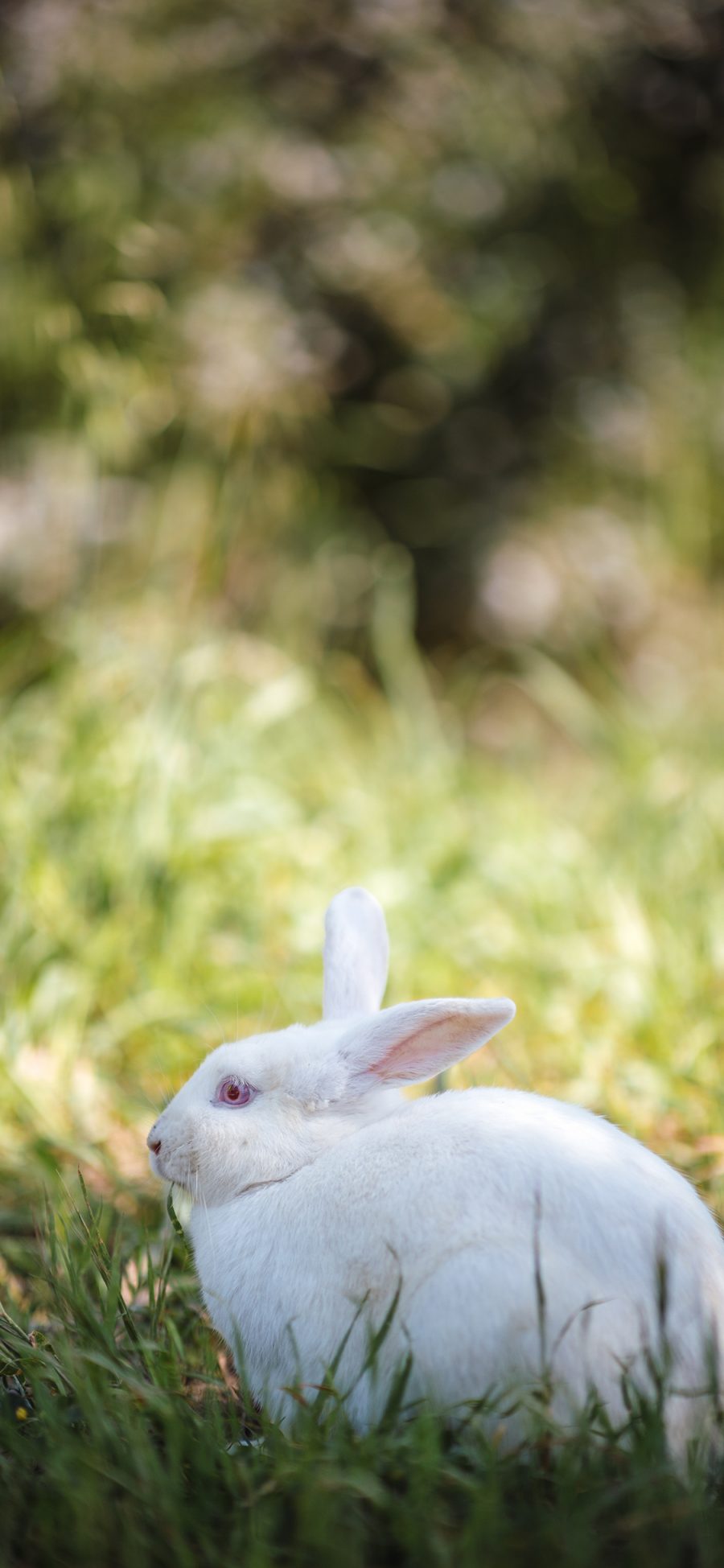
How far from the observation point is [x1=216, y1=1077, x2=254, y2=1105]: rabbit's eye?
6.37 feet

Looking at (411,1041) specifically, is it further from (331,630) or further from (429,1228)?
(331,630)

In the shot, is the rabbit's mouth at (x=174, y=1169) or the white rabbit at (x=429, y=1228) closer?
the white rabbit at (x=429, y=1228)

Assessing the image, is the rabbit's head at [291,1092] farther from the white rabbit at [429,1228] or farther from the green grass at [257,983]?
the green grass at [257,983]

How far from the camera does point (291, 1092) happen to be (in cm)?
191

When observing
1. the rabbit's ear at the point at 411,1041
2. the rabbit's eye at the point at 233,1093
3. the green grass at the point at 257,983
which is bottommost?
the green grass at the point at 257,983

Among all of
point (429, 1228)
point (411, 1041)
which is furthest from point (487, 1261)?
point (411, 1041)

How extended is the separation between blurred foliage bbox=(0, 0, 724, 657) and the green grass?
2.48 ft

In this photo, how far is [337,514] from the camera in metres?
6.04

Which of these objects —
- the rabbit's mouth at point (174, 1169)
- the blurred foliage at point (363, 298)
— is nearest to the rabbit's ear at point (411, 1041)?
the rabbit's mouth at point (174, 1169)

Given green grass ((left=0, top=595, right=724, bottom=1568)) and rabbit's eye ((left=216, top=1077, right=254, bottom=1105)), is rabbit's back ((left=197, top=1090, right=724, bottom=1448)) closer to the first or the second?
green grass ((left=0, top=595, right=724, bottom=1568))

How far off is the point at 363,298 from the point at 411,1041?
522cm

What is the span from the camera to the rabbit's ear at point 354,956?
2154mm

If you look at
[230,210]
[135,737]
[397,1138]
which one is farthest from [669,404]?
[397,1138]

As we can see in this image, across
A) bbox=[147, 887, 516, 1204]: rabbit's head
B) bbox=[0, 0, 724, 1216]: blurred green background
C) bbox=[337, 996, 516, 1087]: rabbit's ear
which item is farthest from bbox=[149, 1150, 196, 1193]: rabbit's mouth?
bbox=[0, 0, 724, 1216]: blurred green background
